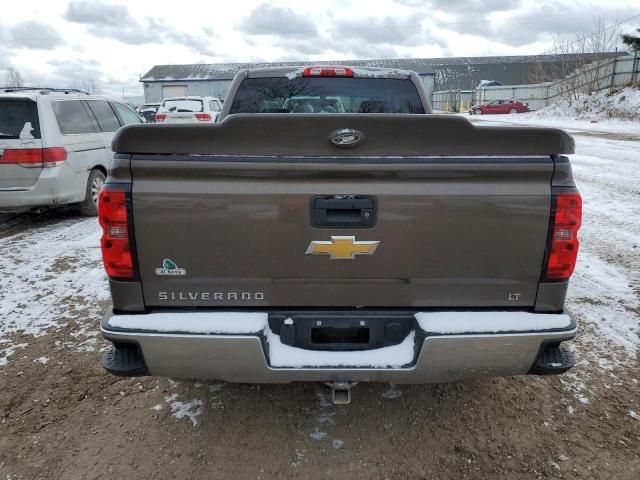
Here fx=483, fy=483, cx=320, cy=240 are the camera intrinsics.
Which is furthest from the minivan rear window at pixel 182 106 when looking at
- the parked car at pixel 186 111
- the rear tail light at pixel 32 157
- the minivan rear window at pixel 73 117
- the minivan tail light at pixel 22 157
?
the minivan tail light at pixel 22 157

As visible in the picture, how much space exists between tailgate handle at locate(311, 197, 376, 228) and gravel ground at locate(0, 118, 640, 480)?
4.16 feet

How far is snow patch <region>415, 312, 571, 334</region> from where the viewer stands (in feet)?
7.18

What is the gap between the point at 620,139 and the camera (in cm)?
1752

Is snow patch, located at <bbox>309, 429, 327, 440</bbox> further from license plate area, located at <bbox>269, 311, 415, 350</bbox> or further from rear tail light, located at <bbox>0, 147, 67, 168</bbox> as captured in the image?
rear tail light, located at <bbox>0, 147, 67, 168</bbox>

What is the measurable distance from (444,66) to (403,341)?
7053 centimetres

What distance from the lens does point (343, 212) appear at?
7.10 ft

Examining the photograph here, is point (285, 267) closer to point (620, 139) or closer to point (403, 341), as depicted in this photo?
point (403, 341)

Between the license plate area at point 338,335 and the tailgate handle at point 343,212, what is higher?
the tailgate handle at point 343,212

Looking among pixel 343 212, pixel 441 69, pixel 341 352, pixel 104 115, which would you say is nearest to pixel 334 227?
pixel 343 212

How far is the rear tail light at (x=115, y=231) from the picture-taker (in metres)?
2.11

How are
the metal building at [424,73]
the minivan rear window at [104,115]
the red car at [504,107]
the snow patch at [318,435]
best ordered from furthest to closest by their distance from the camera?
the metal building at [424,73]
the red car at [504,107]
the minivan rear window at [104,115]
the snow patch at [318,435]

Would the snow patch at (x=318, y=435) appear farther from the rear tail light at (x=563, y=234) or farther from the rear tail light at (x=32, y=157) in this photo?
the rear tail light at (x=32, y=157)

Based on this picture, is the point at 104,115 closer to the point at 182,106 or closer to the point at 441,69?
the point at 182,106

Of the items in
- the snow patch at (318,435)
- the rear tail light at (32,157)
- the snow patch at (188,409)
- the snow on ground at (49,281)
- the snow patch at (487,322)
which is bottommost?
the snow patch at (318,435)
